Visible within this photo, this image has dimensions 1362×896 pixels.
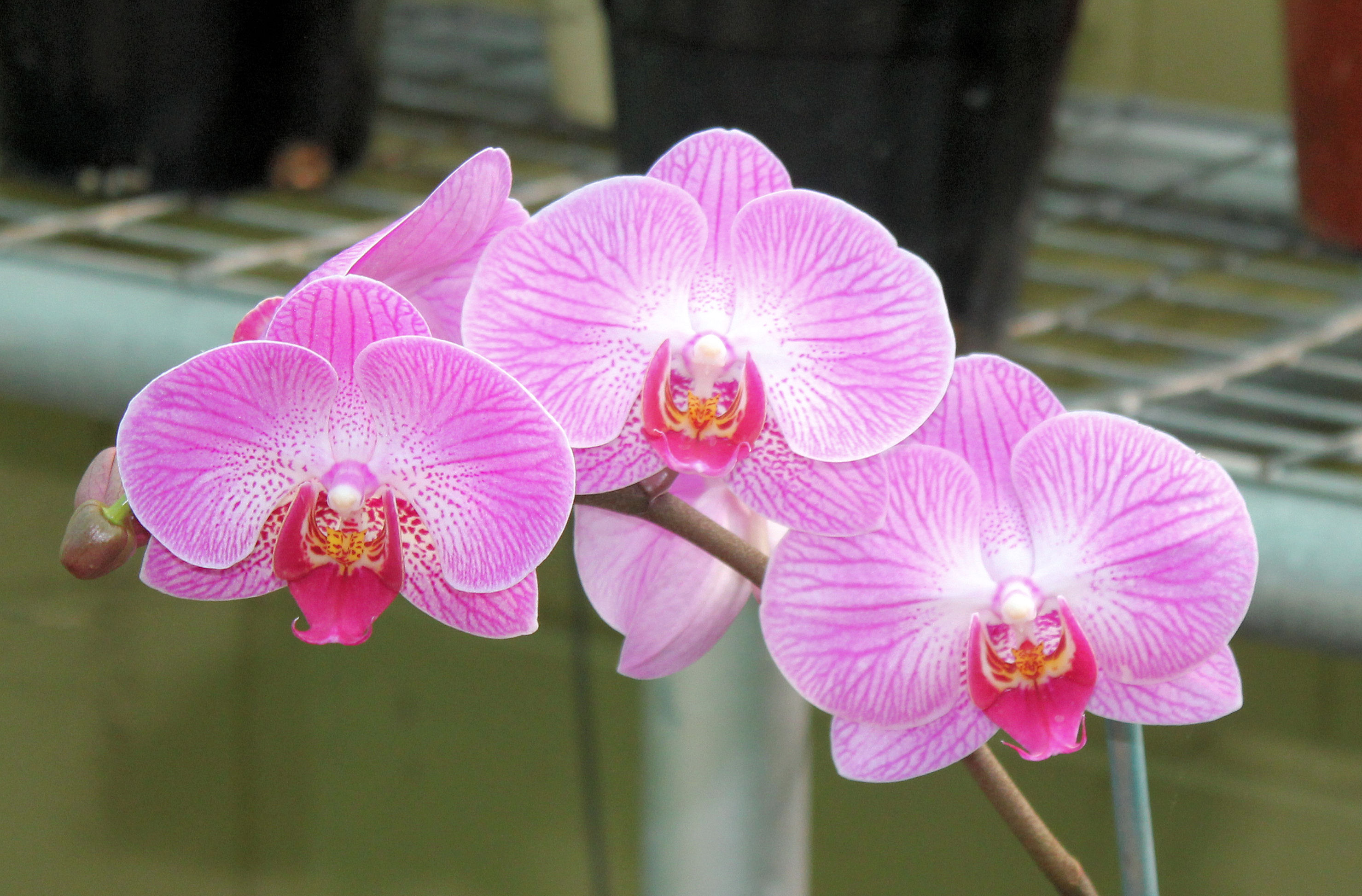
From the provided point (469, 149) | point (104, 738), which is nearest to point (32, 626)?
point (104, 738)

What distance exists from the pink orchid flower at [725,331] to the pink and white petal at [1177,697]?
4 centimetres

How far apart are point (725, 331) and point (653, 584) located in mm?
45

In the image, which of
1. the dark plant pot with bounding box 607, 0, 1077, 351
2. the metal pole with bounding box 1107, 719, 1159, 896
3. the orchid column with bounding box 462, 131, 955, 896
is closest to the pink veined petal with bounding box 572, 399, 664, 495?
the orchid column with bounding box 462, 131, 955, 896

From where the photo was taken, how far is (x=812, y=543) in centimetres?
19

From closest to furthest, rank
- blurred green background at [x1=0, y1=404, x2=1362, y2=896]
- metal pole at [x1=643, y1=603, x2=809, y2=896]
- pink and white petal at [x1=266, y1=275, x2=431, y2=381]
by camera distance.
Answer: pink and white petal at [x1=266, y1=275, x2=431, y2=381] < metal pole at [x1=643, y1=603, x2=809, y2=896] < blurred green background at [x1=0, y1=404, x2=1362, y2=896]

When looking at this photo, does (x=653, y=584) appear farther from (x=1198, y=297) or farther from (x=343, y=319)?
(x=1198, y=297)

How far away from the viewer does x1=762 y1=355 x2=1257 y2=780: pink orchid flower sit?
185 mm

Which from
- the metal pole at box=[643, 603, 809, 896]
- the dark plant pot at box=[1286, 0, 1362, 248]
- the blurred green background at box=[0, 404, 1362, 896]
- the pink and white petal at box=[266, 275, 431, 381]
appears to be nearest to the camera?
the pink and white petal at box=[266, 275, 431, 381]

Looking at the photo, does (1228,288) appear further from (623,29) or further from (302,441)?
(302,441)

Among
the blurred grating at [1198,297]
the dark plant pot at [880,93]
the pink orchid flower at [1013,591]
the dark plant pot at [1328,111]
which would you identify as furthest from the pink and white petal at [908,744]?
the dark plant pot at [1328,111]

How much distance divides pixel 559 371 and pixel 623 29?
287 millimetres

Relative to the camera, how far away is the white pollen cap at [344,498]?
0.18 meters

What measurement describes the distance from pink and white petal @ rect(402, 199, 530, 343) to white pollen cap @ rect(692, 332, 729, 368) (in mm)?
30

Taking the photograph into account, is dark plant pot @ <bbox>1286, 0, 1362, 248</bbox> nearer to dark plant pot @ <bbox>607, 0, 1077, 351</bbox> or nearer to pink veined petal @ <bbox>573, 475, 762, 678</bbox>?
dark plant pot @ <bbox>607, 0, 1077, 351</bbox>
